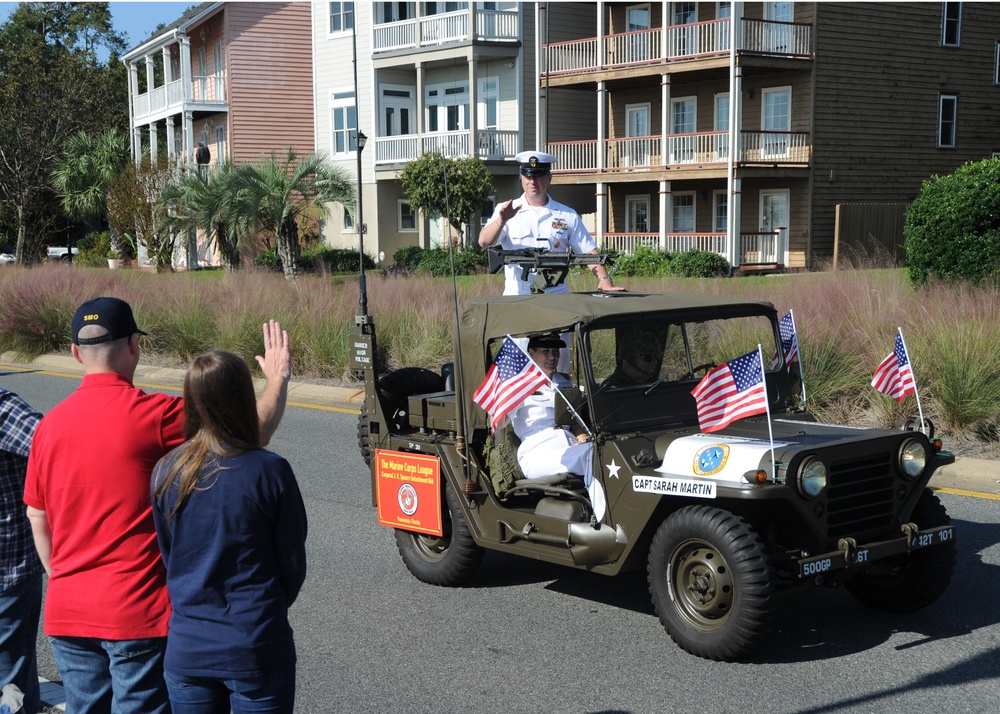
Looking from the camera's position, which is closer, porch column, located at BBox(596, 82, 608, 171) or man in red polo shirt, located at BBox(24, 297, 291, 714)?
man in red polo shirt, located at BBox(24, 297, 291, 714)

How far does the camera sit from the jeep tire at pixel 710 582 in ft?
16.7

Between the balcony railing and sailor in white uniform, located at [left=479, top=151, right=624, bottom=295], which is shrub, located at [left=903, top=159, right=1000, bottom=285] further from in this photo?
the balcony railing

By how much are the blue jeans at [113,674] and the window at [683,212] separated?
32062mm

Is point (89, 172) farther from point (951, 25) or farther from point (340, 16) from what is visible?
point (951, 25)

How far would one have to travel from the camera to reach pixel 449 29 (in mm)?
36406

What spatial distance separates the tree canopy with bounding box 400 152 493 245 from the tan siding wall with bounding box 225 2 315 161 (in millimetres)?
9778

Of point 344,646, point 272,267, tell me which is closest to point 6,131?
point 272,267

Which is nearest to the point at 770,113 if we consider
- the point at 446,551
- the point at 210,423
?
the point at 446,551

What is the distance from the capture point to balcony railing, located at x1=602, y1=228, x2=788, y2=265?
31109mm

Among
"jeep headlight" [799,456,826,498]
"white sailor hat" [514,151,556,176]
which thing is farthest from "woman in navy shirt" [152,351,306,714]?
"white sailor hat" [514,151,556,176]

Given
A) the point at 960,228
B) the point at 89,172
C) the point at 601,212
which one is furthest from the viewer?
the point at 89,172

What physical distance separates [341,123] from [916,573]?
37181 millimetres

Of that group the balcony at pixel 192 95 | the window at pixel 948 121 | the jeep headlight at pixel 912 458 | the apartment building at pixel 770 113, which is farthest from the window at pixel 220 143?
the jeep headlight at pixel 912 458

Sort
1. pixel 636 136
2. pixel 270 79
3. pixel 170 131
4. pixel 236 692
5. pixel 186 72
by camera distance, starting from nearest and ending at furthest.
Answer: pixel 236 692, pixel 636 136, pixel 270 79, pixel 186 72, pixel 170 131
